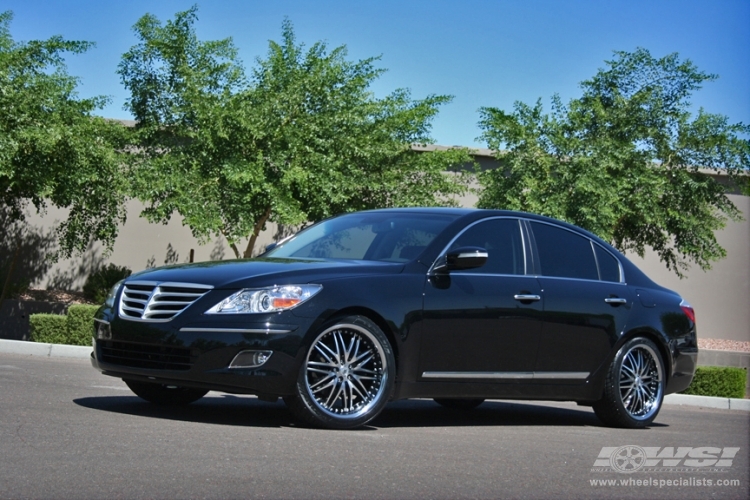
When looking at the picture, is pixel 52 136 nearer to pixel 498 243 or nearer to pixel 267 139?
pixel 267 139

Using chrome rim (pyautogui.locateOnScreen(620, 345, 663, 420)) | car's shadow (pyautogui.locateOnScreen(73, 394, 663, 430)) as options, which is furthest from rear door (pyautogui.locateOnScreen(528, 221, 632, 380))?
car's shadow (pyautogui.locateOnScreen(73, 394, 663, 430))

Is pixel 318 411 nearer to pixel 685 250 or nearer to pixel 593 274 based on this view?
pixel 593 274

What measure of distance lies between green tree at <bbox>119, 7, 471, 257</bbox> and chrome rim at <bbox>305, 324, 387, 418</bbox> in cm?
1197

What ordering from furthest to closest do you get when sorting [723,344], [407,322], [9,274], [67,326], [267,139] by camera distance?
[723,344] → [9,274] → [267,139] → [67,326] → [407,322]

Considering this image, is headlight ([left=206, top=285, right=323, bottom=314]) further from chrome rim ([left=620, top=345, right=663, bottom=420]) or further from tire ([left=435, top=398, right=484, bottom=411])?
chrome rim ([left=620, top=345, right=663, bottom=420])

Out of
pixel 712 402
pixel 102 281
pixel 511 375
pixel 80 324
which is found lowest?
pixel 712 402

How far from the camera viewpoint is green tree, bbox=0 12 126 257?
1758 cm

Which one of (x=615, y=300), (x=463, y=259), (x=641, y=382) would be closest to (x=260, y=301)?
(x=463, y=259)

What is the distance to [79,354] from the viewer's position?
14.9m

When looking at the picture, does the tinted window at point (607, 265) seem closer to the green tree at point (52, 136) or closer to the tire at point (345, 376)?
the tire at point (345, 376)

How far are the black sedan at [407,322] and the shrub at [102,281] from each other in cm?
1528

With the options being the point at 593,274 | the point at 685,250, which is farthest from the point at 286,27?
the point at 593,274

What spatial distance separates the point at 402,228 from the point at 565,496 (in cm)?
341

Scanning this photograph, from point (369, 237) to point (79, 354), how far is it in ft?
26.4
